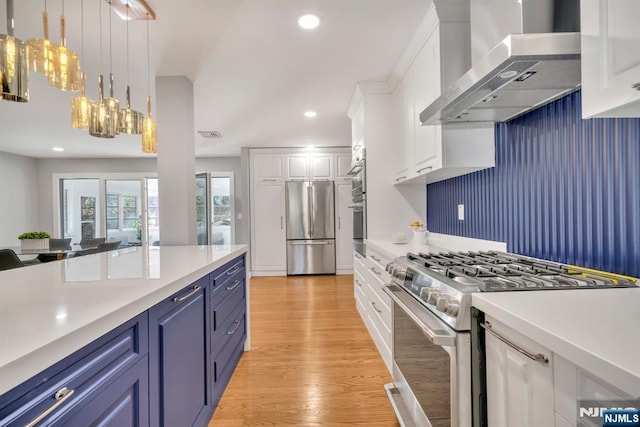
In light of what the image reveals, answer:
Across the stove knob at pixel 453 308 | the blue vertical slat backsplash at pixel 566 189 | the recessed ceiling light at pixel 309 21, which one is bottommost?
the stove knob at pixel 453 308

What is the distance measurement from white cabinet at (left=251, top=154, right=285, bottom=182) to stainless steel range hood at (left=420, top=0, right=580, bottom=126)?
442 centimetres

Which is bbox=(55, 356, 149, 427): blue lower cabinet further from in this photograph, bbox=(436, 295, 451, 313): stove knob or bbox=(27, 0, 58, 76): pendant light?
bbox=(27, 0, 58, 76): pendant light

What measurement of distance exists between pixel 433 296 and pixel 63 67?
2.00 metres

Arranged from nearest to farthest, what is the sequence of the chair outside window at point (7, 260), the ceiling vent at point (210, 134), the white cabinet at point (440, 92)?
the white cabinet at point (440, 92), the chair outside window at point (7, 260), the ceiling vent at point (210, 134)

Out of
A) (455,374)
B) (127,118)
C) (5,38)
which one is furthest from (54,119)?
(455,374)

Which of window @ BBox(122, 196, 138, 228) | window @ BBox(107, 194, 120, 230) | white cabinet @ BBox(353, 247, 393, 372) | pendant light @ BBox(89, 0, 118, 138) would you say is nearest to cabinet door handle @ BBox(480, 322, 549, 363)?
white cabinet @ BBox(353, 247, 393, 372)

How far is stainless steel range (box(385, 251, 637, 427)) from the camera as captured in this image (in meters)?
1.03

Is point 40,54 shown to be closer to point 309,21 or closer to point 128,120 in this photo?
point 128,120

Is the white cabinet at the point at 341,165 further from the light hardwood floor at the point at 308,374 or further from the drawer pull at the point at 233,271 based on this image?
the drawer pull at the point at 233,271

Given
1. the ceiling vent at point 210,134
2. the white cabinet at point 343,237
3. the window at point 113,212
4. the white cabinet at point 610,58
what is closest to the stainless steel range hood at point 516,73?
the white cabinet at point 610,58

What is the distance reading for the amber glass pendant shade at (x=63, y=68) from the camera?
5.05 feet

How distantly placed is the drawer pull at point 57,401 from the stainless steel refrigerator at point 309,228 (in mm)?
5147

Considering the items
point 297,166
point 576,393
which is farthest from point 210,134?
point 576,393

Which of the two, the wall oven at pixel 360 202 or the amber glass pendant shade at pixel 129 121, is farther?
the wall oven at pixel 360 202
